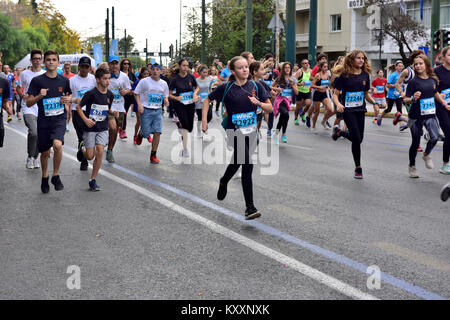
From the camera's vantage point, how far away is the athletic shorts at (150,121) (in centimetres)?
1125

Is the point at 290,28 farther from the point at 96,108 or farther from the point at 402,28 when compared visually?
the point at 96,108

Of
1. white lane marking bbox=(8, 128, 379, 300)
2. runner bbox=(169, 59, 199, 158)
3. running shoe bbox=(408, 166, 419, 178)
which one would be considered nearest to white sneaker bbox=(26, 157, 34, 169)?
runner bbox=(169, 59, 199, 158)

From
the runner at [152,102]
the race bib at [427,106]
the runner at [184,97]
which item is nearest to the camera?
the race bib at [427,106]

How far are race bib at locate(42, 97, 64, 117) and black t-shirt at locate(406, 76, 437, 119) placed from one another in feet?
16.5

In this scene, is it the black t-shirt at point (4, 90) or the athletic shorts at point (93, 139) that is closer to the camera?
Answer: the athletic shorts at point (93, 139)

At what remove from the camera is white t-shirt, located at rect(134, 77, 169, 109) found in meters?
11.4

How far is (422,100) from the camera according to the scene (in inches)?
374

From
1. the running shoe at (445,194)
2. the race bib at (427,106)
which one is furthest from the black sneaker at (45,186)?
A: the race bib at (427,106)

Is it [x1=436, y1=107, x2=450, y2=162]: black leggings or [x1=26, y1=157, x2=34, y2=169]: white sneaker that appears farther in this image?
[x1=26, y1=157, x2=34, y2=169]: white sneaker

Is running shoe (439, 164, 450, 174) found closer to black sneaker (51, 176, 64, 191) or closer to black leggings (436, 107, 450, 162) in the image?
black leggings (436, 107, 450, 162)

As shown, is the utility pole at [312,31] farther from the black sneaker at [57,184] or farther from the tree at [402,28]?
the black sneaker at [57,184]

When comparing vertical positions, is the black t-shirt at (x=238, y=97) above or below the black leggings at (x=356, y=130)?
above

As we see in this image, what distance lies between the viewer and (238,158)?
6.79 meters
